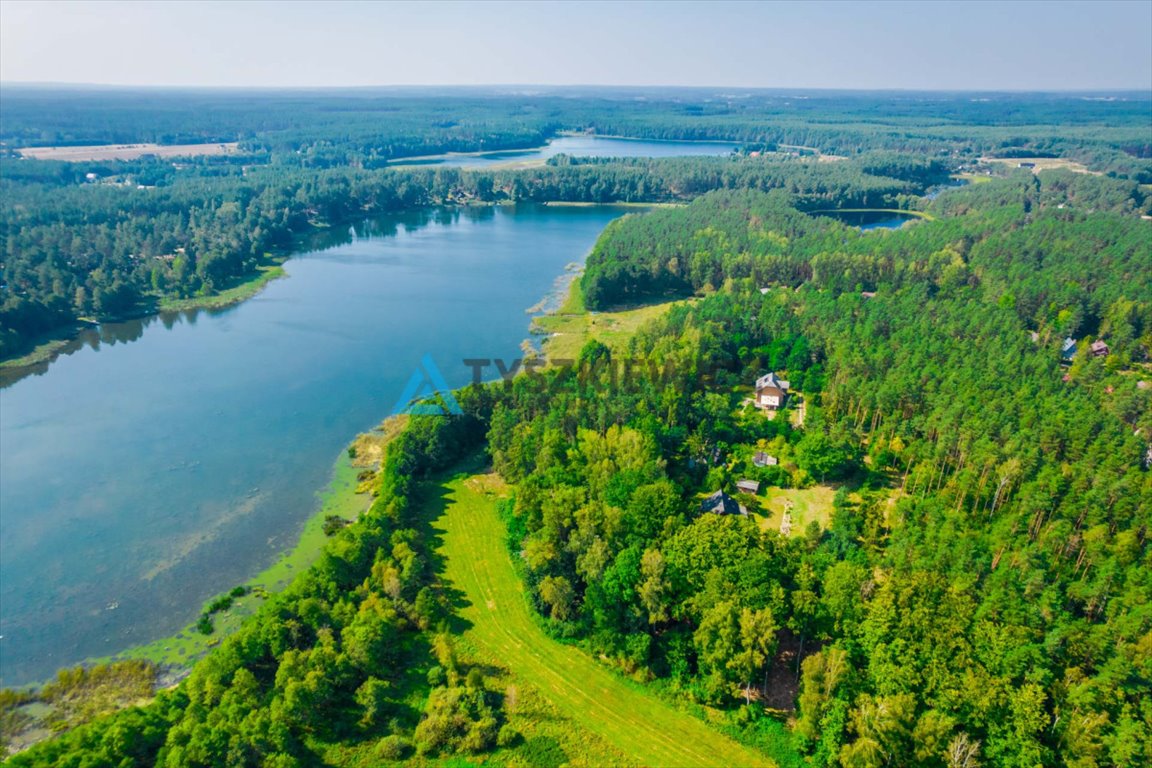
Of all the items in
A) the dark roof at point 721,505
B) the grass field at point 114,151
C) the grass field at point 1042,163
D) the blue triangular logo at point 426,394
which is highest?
the grass field at point 114,151

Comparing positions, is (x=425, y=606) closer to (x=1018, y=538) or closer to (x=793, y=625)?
(x=793, y=625)

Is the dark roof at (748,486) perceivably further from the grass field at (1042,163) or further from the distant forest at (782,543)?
the grass field at (1042,163)

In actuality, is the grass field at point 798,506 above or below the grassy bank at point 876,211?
below

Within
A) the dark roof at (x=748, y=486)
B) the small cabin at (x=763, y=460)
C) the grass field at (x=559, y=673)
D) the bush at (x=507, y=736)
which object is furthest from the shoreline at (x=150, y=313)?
the small cabin at (x=763, y=460)

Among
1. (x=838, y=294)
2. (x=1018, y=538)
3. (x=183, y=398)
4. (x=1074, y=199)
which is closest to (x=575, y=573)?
(x=1018, y=538)

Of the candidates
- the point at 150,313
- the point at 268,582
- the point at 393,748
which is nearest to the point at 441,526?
the point at 268,582
